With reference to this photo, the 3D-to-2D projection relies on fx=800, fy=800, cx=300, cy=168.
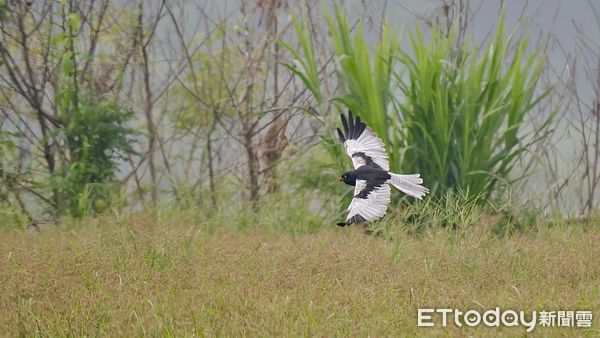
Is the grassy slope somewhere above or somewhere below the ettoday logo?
above

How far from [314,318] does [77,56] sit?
4.28 metres

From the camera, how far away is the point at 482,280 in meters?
3.86

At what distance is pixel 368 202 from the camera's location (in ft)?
13.8

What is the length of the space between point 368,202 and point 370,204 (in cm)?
2

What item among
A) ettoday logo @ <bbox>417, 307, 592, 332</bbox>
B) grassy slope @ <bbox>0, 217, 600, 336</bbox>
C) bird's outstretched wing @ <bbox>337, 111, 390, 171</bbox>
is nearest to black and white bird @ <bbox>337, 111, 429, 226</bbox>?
bird's outstretched wing @ <bbox>337, 111, 390, 171</bbox>

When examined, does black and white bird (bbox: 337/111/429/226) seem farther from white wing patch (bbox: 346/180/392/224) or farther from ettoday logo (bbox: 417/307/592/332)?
ettoday logo (bbox: 417/307/592/332)

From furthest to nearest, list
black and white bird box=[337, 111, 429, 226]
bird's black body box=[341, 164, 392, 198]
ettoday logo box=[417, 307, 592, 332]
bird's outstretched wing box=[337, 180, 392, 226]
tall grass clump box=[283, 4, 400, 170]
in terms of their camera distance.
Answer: tall grass clump box=[283, 4, 400, 170] → bird's black body box=[341, 164, 392, 198] → black and white bird box=[337, 111, 429, 226] → bird's outstretched wing box=[337, 180, 392, 226] → ettoday logo box=[417, 307, 592, 332]

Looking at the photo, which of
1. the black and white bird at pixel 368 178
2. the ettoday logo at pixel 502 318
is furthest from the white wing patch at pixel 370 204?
the ettoday logo at pixel 502 318

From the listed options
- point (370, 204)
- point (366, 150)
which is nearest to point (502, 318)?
point (370, 204)

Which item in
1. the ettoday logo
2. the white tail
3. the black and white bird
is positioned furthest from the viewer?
the white tail

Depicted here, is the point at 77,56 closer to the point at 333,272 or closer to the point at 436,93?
the point at 436,93

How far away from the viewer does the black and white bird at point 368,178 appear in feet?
13.5

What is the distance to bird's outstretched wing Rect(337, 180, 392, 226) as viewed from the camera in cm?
398

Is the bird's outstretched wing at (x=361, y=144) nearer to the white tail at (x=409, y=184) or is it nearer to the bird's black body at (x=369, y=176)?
the white tail at (x=409, y=184)
